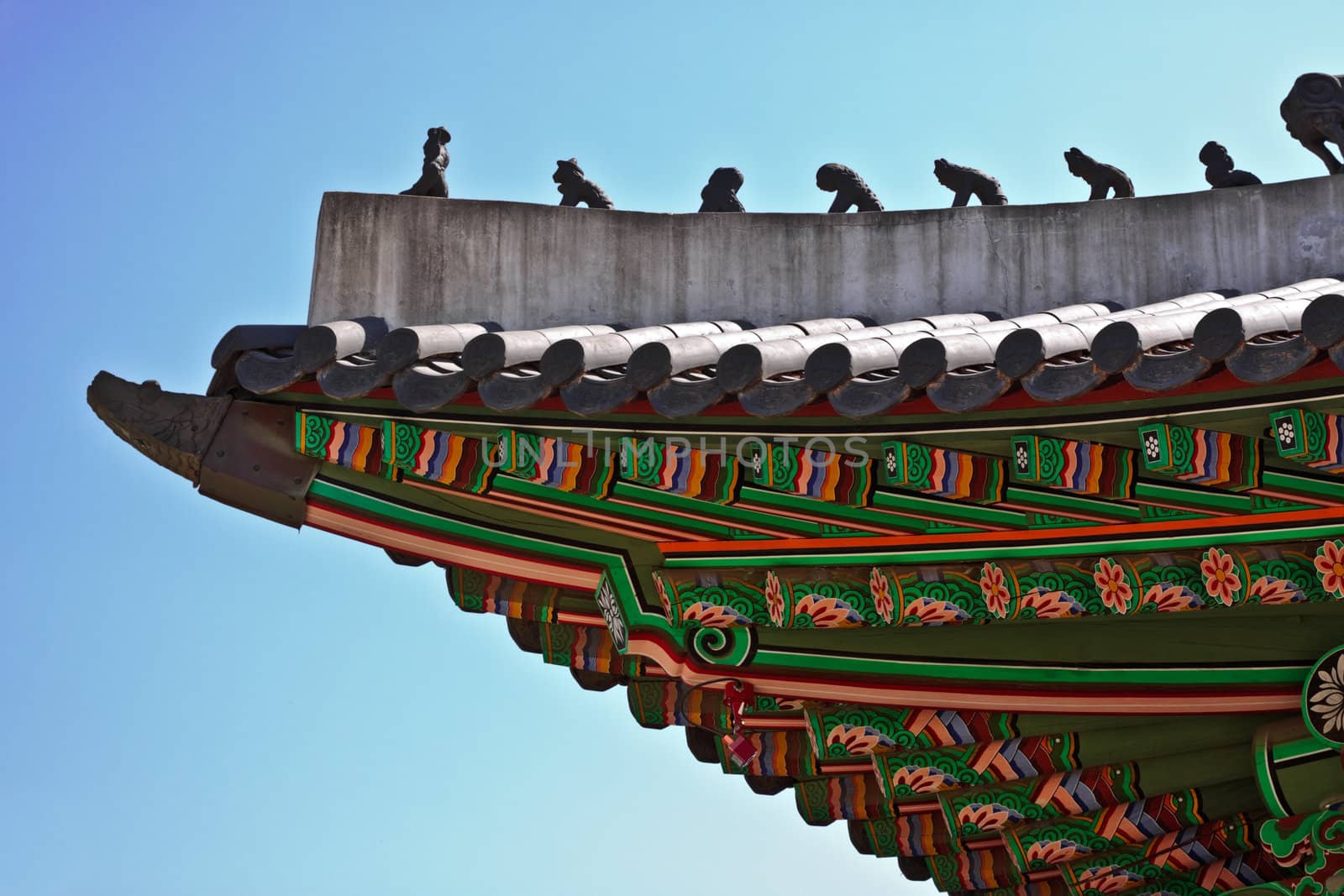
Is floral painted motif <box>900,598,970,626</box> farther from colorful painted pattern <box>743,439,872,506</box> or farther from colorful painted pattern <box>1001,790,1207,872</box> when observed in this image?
colorful painted pattern <box>1001,790,1207,872</box>

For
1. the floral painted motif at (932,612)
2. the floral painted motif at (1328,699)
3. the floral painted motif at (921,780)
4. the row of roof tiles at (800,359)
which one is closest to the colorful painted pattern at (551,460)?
the row of roof tiles at (800,359)

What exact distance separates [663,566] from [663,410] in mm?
998

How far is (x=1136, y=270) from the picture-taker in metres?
6.38

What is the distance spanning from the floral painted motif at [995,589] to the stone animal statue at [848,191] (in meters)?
1.98

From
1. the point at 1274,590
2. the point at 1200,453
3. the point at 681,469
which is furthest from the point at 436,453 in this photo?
the point at 1274,590

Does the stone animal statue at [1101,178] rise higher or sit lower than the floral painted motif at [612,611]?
higher

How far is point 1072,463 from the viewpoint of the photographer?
16.3ft

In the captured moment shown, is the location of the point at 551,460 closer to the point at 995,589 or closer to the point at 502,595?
the point at 502,595

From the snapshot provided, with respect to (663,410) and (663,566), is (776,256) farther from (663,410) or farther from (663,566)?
(663,410)

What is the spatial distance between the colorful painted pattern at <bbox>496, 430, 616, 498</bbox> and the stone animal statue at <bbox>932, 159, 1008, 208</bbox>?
2.30 metres

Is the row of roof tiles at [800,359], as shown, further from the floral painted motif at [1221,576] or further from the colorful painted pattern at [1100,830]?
the colorful painted pattern at [1100,830]

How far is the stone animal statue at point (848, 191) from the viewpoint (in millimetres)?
6875

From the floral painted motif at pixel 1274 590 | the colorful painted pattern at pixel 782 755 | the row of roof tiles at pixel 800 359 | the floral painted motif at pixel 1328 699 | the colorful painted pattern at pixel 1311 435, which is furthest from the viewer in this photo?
the colorful painted pattern at pixel 782 755

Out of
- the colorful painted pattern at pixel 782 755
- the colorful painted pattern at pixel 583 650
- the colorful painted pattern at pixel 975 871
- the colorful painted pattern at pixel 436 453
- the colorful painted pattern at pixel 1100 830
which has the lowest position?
the colorful painted pattern at pixel 975 871
